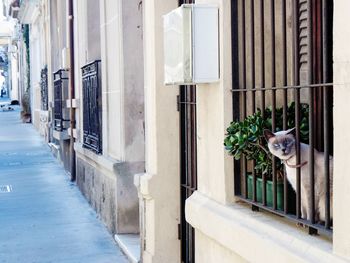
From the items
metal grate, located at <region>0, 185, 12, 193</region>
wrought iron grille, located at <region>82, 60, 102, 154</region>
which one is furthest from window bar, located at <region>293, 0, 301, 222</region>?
metal grate, located at <region>0, 185, 12, 193</region>

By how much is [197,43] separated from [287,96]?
2.09 feet

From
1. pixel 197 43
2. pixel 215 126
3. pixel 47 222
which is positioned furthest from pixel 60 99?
pixel 197 43

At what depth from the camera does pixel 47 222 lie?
916cm

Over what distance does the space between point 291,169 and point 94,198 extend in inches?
250

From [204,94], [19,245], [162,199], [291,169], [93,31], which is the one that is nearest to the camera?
[291,169]

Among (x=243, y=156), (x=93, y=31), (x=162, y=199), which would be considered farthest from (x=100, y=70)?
(x=243, y=156)

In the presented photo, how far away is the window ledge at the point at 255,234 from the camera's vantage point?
331 centimetres

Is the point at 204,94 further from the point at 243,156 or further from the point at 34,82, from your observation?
the point at 34,82

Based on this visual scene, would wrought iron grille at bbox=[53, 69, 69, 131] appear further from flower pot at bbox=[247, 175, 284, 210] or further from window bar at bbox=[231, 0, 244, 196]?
flower pot at bbox=[247, 175, 284, 210]

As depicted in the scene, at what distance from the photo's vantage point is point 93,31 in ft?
33.9

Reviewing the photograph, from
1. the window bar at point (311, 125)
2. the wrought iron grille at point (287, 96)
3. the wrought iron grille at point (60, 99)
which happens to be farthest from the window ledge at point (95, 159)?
the window bar at point (311, 125)

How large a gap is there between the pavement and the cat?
3.78m

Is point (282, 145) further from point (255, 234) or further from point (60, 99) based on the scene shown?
point (60, 99)

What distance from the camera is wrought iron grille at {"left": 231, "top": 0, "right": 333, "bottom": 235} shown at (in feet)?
11.1
